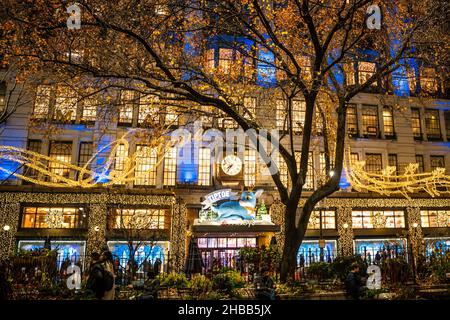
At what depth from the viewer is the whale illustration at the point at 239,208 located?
80.1 ft

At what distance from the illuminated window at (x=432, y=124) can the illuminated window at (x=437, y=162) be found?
1758mm

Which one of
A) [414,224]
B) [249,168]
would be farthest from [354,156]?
[249,168]

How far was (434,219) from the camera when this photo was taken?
2914 centimetres

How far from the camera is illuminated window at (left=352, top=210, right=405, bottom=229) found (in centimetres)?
2803

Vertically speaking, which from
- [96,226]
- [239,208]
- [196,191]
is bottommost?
[96,226]

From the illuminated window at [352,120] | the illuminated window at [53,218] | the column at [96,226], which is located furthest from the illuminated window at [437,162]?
the illuminated window at [53,218]

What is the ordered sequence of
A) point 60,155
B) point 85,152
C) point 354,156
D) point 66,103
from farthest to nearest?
point 354,156, point 85,152, point 60,155, point 66,103

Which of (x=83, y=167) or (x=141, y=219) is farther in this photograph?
(x=141, y=219)

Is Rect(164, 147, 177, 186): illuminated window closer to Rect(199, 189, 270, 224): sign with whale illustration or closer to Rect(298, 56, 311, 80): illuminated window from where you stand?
Rect(199, 189, 270, 224): sign with whale illustration

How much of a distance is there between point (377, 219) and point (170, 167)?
16.0m

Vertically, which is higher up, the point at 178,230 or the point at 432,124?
the point at 432,124

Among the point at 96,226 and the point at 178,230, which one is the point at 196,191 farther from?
the point at 96,226

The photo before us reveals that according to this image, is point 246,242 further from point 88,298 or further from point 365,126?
point 88,298

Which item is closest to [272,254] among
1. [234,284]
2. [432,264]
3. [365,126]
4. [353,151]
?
[234,284]
